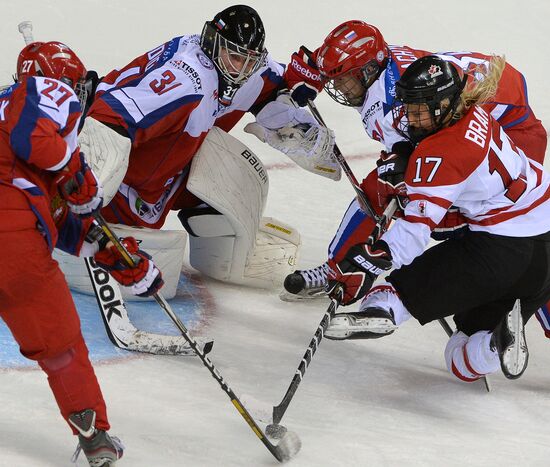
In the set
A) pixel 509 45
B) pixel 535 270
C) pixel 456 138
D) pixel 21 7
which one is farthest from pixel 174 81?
pixel 509 45

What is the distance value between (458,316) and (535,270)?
16.3 inches

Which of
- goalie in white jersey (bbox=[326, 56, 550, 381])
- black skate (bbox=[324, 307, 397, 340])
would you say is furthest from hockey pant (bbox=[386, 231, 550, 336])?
black skate (bbox=[324, 307, 397, 340])

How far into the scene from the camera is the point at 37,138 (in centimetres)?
254

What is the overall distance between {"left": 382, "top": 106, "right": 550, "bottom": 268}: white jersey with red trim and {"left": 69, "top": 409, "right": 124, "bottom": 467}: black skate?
1.08 meters

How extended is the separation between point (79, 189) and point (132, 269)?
0.28 meters

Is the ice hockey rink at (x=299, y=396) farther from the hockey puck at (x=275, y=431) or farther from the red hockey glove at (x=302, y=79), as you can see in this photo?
the red hockey glove at (x=302, y=79)

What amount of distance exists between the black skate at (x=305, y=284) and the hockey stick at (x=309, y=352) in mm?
866

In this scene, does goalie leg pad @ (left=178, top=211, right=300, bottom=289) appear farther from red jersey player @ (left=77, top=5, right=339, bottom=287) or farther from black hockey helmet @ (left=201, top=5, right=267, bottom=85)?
black hockey helmet @ (left=201, top=5, right=267, bottom=85)

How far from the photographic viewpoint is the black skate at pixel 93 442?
2.66 meters

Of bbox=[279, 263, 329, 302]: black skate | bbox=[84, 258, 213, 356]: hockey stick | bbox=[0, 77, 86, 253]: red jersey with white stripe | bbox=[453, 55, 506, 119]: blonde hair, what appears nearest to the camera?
bbox=[0, 77, 86, 253]: red jersey with white stripe

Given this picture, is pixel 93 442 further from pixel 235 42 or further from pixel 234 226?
pixel 235 42

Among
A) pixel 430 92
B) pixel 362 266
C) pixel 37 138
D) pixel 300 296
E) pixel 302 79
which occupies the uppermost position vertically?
pixel 37 138

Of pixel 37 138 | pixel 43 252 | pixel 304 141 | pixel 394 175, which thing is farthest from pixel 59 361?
pixel 304 141

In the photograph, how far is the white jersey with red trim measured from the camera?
127 inches
